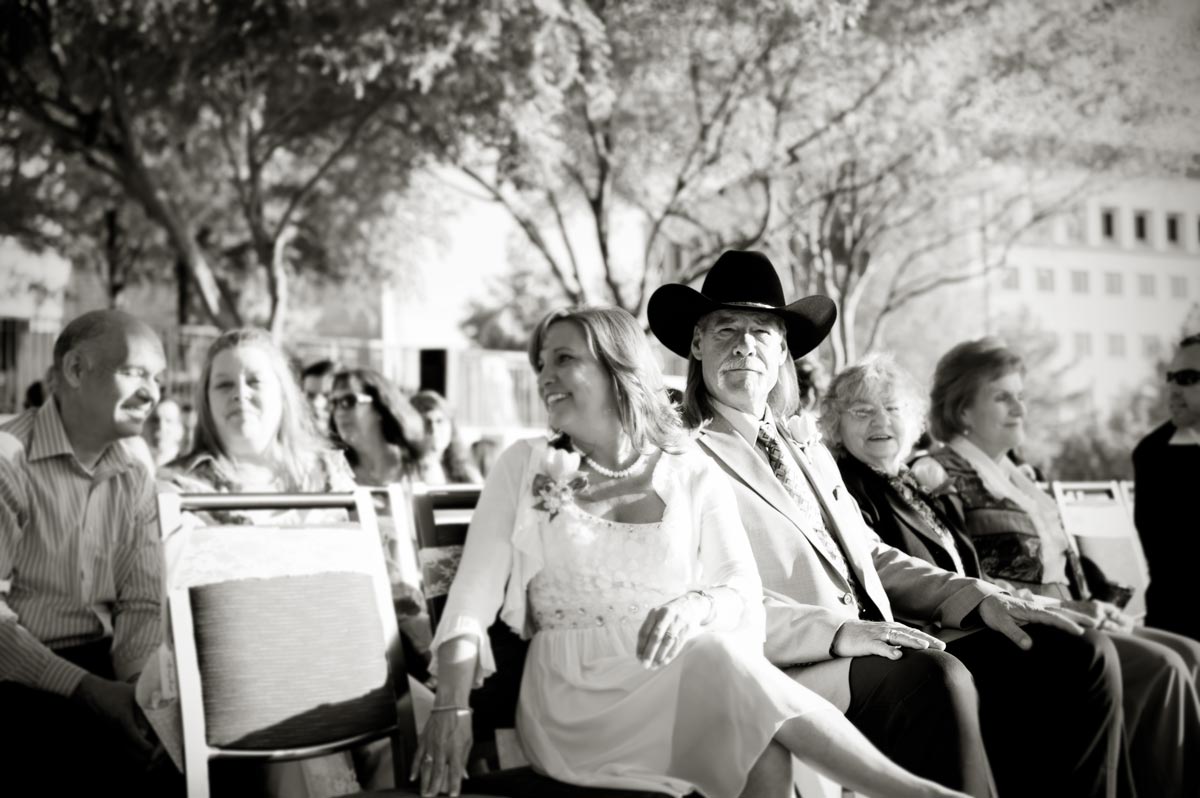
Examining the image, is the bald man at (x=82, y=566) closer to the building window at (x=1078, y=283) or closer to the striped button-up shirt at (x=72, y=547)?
the striped button-up shirt at (x=72, y=547)

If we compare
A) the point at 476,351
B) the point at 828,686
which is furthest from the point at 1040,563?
the point at 476,351

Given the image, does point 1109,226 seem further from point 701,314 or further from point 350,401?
point 701,314

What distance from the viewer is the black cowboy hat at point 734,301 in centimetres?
352

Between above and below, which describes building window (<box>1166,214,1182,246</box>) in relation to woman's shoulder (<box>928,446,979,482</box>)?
above

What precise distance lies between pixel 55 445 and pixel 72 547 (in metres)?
0.30

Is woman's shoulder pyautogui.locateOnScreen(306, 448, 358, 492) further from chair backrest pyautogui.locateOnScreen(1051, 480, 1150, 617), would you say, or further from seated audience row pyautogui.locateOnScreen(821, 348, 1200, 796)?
chair backrest pyautogui.locateOnScreen(1051, 480, 1150, 617)

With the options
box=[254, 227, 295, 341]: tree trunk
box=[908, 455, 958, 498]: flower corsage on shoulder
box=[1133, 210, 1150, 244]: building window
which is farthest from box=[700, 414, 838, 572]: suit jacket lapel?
box=[1133, 210, 1150, 244]: building window

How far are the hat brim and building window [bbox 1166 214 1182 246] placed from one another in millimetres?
10393

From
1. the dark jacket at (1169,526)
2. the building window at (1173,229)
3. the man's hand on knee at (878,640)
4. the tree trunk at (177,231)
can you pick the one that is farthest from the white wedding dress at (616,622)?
the building window at (1173,229)

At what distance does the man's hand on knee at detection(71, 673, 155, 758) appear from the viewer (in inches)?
115

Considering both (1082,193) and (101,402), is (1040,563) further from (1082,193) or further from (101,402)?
(1082,193)

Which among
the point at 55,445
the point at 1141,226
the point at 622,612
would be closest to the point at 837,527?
the point at 622,612

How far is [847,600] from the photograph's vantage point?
3.25 metres

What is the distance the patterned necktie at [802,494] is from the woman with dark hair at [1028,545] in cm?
86
